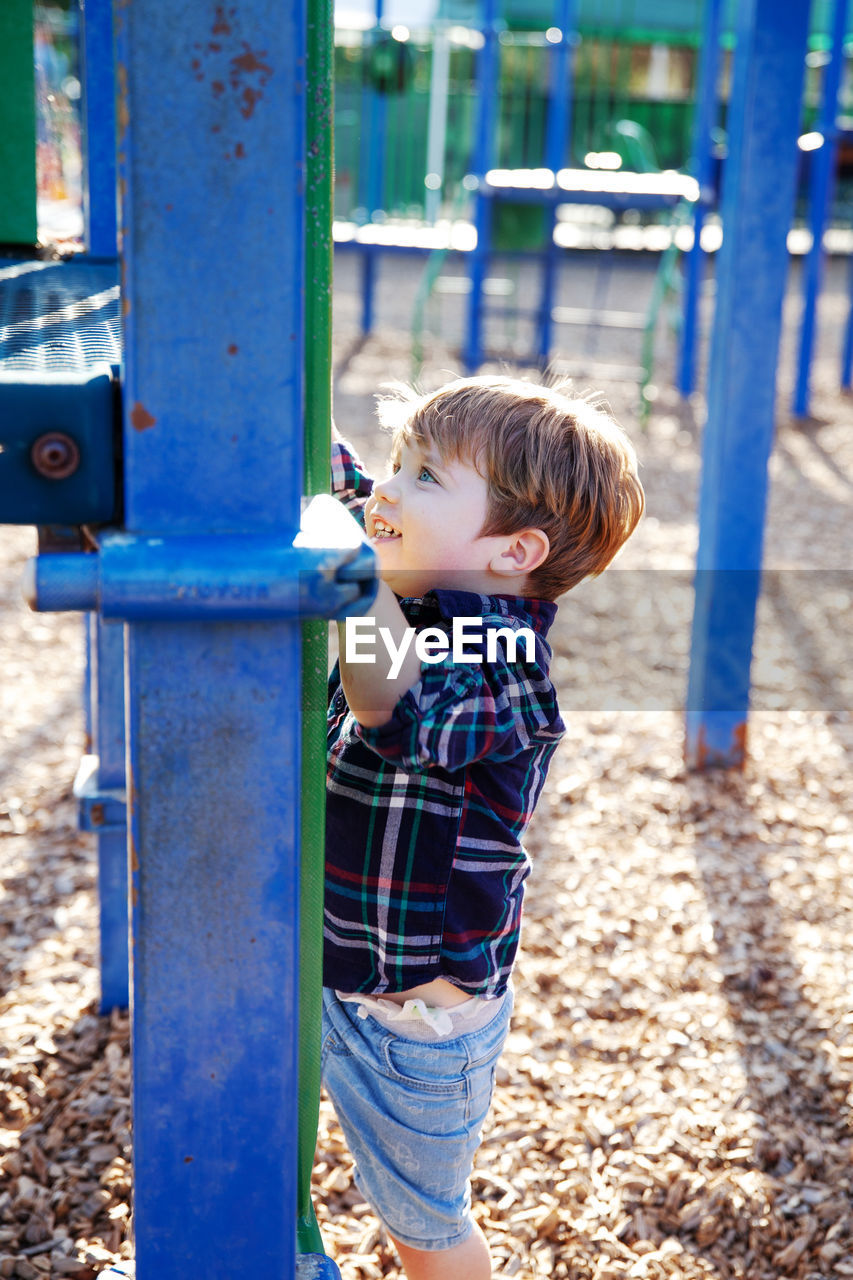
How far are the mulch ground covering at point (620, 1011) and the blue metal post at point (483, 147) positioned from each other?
13.6 feet

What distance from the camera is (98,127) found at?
168cm

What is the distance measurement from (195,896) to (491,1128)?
1382mm

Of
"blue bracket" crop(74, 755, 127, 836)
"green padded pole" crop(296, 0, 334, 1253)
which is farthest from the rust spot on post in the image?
"blue bracket" crop(74, 755, 127, 836)

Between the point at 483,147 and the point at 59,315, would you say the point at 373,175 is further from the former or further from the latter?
the point at 59,315

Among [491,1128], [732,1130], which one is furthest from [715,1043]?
[491,1128]

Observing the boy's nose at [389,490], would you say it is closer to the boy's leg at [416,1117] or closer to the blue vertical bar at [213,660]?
the blue vertical bar at [213,660]

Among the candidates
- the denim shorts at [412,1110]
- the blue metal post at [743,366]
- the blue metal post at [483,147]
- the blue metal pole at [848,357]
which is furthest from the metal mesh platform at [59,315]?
the blue metal pole at [848,357]

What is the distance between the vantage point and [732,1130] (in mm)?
2066

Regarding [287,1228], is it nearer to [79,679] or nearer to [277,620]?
[277,620]

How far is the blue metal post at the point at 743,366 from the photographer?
9.57 ft

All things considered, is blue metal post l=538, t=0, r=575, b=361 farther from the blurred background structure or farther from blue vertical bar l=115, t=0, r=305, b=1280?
blue vertical bar l=115, t=0, r=305, b=1280

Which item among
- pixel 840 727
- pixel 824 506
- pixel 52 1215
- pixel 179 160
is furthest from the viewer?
pixel 824 506

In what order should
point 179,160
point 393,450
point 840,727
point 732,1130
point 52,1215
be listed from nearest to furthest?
point 179,160 < point 393,450 < point 52,1215 < point 732,1130 < point 840,727

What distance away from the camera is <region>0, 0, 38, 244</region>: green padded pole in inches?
63.0
